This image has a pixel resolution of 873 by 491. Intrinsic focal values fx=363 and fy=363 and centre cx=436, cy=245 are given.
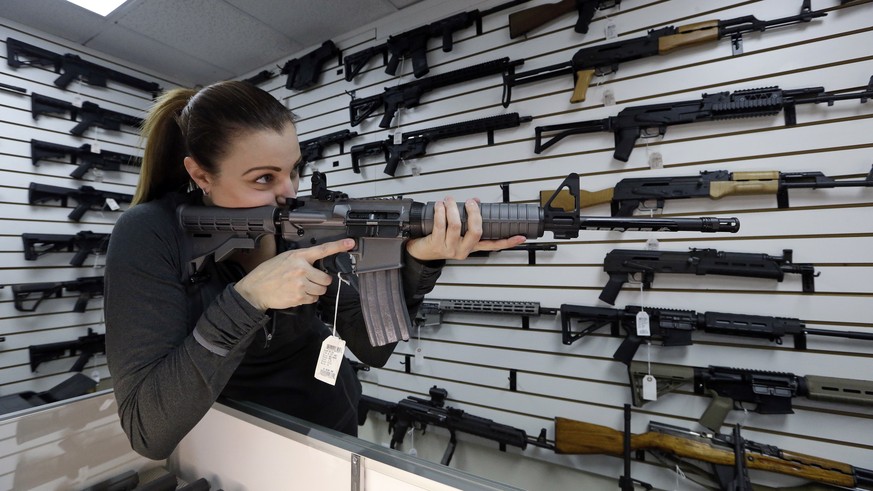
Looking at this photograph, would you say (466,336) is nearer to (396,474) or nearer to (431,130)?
(431,130)

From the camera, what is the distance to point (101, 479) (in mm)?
1050

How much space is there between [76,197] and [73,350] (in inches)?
60.2

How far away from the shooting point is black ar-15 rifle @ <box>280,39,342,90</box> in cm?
366

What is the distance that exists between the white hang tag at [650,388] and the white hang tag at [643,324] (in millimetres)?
256

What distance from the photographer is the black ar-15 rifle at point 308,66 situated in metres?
3.66

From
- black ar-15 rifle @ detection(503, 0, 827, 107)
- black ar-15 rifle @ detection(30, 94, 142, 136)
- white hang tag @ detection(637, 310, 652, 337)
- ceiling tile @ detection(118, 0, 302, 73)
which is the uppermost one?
ceiling tile @ detection(118, 0, 302, 73)

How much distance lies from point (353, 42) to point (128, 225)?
3.29m

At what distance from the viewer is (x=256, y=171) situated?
1.07 metres

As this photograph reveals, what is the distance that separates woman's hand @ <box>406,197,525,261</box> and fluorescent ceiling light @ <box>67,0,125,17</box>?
3.84 meters

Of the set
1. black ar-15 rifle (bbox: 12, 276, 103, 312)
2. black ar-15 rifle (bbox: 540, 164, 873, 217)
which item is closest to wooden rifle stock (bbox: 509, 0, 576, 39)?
black ar-15 rifle (bbox: 540, 164, 873, 217)

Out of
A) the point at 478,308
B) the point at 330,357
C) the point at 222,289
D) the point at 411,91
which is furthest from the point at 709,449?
the point at 411,91

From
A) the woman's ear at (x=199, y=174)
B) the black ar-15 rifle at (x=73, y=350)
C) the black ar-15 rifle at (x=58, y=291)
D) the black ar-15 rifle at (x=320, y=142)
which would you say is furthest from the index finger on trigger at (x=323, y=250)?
the black ar-15 rifle at (x=58, y=291)

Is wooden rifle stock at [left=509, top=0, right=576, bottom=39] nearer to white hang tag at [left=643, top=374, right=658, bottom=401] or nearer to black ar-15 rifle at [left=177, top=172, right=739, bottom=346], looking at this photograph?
black ar-15 rifle at [left=177, top=172, right=739, bottom=346]

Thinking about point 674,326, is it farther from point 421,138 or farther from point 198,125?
point 198,125
